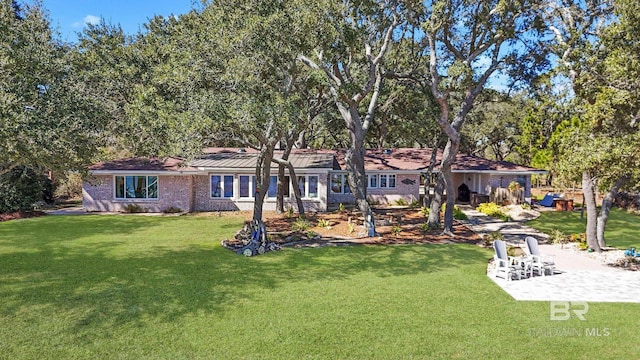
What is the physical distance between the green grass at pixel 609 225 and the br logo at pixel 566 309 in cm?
864

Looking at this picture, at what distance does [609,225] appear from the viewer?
20.6 meters

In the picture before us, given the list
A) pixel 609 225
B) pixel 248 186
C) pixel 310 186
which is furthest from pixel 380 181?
pixel 609 225

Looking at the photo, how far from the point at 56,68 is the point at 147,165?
15.6m

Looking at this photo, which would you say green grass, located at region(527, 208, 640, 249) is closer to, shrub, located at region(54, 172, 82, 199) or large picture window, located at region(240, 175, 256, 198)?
large picture window, located at region(240, 175, 256, 198)

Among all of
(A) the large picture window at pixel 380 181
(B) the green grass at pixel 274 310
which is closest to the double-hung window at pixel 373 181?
(A) the large picture window at pixel 380 181

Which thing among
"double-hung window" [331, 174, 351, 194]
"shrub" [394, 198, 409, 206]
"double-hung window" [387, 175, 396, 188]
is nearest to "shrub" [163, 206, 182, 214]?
"double-hung window" [331, 174, 351, 194]

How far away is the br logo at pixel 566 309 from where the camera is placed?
8227 millimetres

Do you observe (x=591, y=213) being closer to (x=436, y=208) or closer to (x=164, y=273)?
(x=436, y=208)

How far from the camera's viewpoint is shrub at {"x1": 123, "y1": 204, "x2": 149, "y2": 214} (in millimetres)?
24578

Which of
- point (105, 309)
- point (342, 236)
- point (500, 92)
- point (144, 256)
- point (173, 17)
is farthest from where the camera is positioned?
point (500, 92)

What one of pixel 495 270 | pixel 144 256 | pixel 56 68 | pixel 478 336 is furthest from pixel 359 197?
pixel 56 68

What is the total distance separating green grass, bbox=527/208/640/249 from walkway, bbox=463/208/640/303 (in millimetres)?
4053

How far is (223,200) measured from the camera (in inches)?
992

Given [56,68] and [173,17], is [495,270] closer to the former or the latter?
[56,68]
